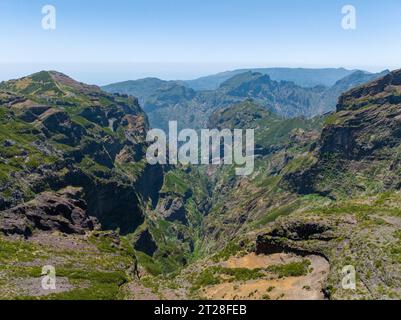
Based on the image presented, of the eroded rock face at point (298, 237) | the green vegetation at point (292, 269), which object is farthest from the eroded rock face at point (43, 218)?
the green vegetation at point (292, 269)

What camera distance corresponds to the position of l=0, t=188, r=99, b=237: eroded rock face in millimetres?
158750

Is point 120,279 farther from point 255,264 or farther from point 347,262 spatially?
point 347,262

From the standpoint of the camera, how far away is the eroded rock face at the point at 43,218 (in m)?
159

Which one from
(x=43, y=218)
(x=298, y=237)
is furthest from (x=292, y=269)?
(x=43, y=218)

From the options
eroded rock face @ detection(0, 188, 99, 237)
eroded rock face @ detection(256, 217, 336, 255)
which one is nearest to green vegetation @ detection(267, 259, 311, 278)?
eroded rock face @ detection(256, 217, 336, 255)

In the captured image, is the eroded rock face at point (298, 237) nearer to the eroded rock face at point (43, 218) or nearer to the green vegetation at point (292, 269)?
the green vegetation at point (292, 269)

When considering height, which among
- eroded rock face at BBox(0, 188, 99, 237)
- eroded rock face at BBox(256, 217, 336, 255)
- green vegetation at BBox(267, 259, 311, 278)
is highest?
eroded rock face at BBox(256, 217, 336, 255)

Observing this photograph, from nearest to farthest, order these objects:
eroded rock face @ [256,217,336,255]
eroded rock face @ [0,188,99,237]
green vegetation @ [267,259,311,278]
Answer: green vegetation @ [267,259,311,278] < eroded rock face @ [256,217,336,255] < eroded rock face @ [0,188,99,237]

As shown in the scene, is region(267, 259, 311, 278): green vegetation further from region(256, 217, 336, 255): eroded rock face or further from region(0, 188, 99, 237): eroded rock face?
region(0, 188, 99, 237): eroded rock face
